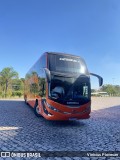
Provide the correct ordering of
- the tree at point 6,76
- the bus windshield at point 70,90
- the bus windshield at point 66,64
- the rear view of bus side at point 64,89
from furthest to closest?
1. the tree at point 6,76
2. the bus windshield at point 66,64
3. the bus windshield at point 70,90
4. the rear view of bus side at point 64,89

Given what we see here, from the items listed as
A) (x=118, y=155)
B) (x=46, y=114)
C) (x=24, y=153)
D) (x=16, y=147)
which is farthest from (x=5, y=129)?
(x=118, y=155)

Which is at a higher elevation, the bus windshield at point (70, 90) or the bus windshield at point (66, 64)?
the bus windshield at point (66, 64)

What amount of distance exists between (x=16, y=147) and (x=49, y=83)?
4140 mm

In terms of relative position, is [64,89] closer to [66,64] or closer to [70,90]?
[70,90]

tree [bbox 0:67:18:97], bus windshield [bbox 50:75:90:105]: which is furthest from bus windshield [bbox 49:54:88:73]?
tree [bbox 0:67:18:97]

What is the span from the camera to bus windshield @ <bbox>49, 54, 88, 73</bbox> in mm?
10289

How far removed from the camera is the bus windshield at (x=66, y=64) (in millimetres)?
10289

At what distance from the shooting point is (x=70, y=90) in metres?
10.0

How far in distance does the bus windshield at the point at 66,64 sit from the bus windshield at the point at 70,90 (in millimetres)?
531

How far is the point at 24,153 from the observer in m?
5.66

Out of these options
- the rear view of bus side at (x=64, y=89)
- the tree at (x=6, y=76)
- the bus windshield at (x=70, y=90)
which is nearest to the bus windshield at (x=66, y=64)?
the rear view of bus side at (x=64, y=89)

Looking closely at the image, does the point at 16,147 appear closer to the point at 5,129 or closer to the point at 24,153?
the point at 24,153

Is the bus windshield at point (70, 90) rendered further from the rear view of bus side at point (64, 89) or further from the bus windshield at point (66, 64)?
the bus windshield at point (66, 64)

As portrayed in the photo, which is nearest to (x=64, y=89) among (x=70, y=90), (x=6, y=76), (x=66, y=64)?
(x=70, y=90)
